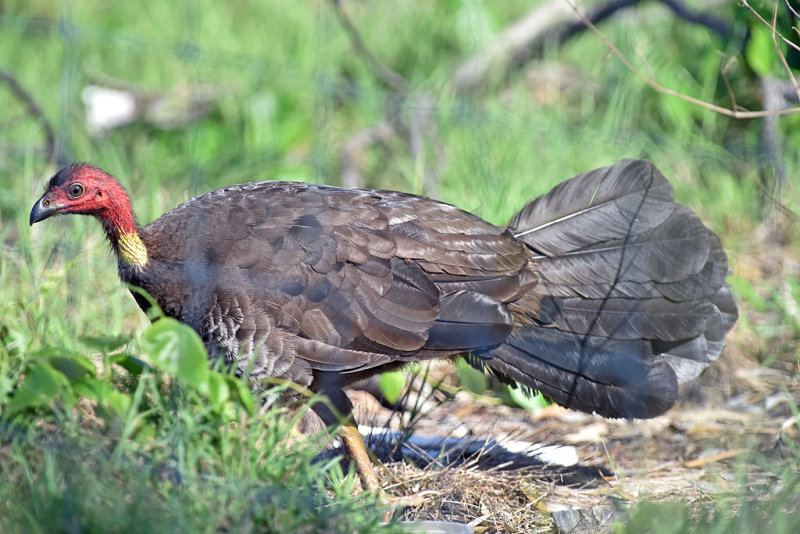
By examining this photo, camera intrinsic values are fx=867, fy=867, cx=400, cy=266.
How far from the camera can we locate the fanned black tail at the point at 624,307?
350cm

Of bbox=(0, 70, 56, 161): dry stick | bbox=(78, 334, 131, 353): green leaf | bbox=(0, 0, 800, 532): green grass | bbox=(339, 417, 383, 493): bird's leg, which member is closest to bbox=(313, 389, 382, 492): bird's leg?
bbox=(339, 417, 383, 493): bird's leg

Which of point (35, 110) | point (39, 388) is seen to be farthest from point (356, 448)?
point (35, 110)

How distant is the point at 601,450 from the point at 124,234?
7.62 feet

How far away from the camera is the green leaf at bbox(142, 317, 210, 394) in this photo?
8.39 feet

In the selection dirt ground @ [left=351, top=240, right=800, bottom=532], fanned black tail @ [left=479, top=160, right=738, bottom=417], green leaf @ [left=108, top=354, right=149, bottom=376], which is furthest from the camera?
fanned black tail @ [left=479, top=160, right=738, bottom=417]

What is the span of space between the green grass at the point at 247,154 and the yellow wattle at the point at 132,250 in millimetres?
152

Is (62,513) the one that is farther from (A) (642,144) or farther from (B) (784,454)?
(A) (642,144)

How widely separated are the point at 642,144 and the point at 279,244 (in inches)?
131

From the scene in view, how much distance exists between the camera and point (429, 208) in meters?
3.69

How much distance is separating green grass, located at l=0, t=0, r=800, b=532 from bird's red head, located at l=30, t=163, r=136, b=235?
10.4 inches

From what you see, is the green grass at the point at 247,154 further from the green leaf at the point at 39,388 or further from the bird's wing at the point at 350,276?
the bird's wing at the point at 350,276

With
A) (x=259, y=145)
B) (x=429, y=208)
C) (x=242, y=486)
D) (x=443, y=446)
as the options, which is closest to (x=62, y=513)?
(x=242, y=486)

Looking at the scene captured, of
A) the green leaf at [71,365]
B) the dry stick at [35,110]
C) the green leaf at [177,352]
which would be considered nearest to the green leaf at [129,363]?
the green leaf at [71,365]

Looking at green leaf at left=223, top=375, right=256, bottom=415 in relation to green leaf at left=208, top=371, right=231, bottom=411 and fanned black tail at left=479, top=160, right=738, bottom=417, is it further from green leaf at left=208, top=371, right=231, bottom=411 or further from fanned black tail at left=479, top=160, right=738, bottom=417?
fanned black tail at left=479, top=160, right=738, bottom=417
